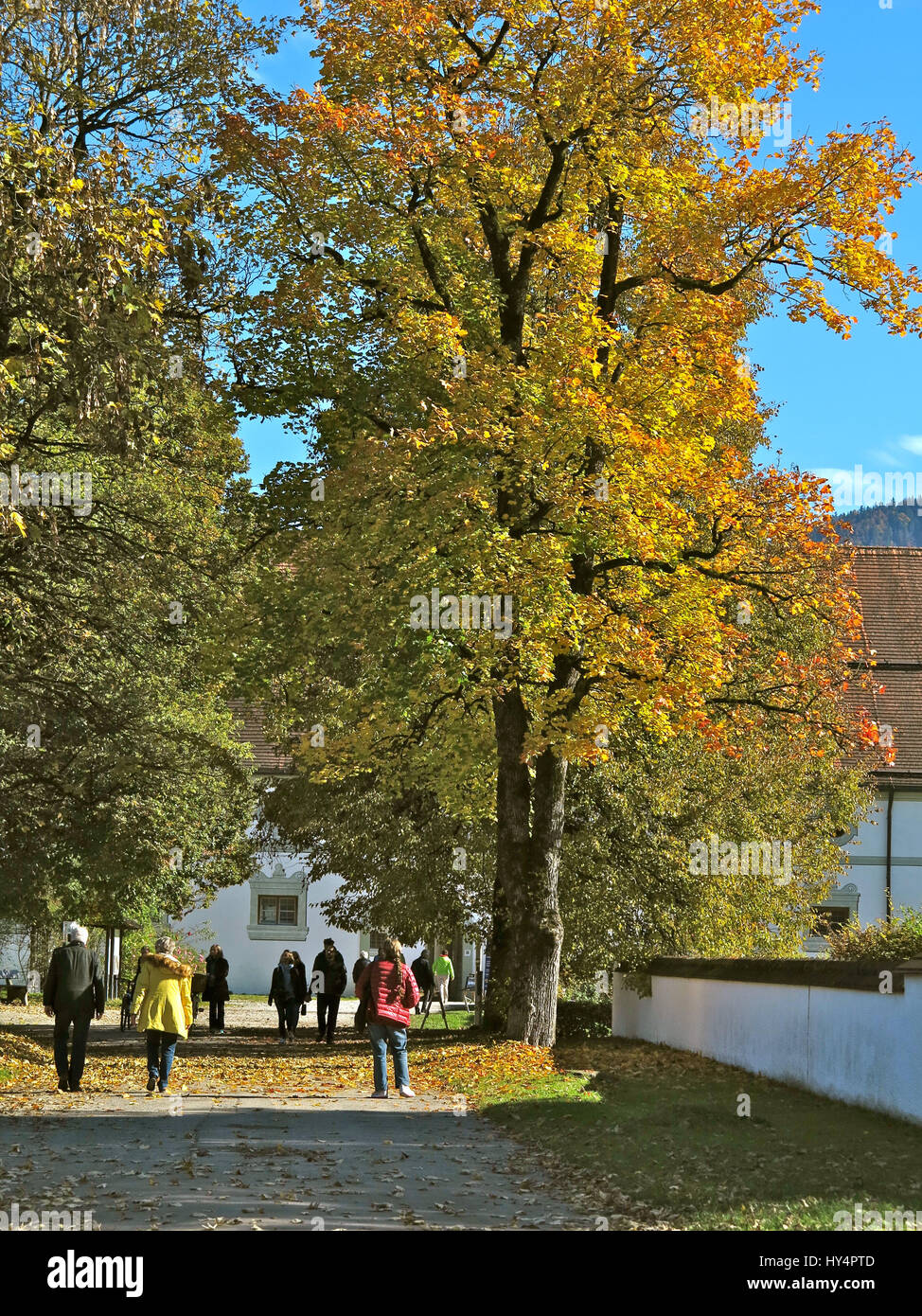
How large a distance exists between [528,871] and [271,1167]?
11.8 m

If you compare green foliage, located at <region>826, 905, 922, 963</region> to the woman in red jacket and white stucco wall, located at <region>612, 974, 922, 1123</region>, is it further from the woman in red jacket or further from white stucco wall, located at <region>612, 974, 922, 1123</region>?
the woman in red jacket

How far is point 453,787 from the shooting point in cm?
2409

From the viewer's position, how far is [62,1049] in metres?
16.9

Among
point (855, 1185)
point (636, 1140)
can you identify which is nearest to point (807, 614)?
point (636, 1140)

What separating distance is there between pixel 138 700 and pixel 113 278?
11.8 m

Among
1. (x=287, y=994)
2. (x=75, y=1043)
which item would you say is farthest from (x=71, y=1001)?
(x=287, y=994)

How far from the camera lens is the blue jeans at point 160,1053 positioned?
16625mm

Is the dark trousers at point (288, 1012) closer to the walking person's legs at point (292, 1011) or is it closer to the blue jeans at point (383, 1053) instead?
the walking person's legs at point (292, 1011)

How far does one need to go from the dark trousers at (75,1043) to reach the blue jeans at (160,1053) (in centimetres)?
71

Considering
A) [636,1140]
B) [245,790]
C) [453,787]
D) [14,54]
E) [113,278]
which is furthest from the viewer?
[245,790]

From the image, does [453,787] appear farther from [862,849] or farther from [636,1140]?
[862,849]

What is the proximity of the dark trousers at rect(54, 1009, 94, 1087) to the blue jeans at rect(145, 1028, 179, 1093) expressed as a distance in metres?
0.71

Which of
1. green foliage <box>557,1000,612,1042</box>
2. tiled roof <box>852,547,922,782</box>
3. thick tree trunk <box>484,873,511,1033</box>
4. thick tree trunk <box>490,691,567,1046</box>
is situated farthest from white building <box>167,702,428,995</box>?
thick tree trunk <box>490,691,567,1046</box>

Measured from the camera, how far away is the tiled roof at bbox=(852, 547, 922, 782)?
158 ft
